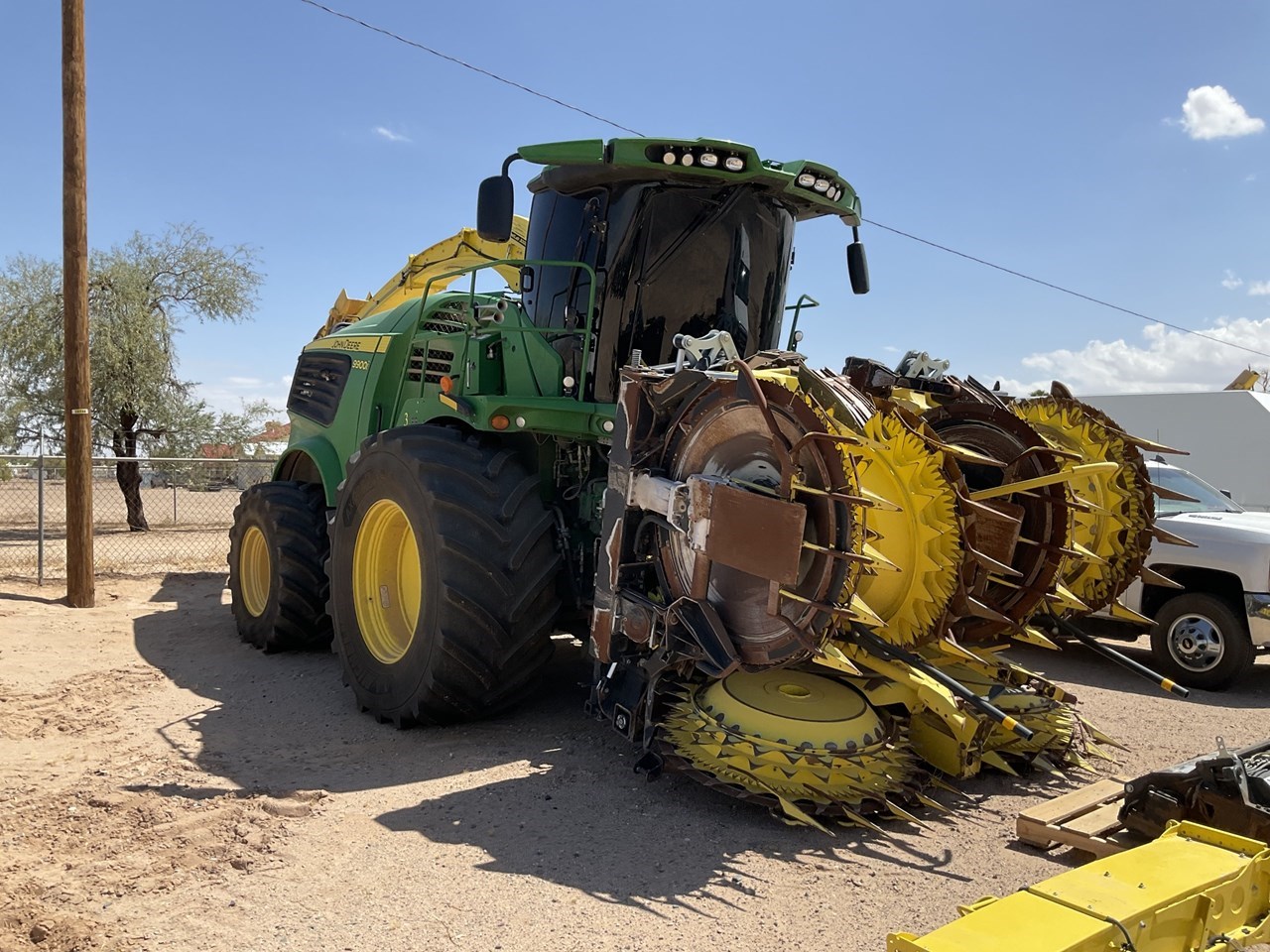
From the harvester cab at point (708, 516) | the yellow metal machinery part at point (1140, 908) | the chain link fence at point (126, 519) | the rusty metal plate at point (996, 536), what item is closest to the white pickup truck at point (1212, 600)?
the harvester cab at point (708, 516)

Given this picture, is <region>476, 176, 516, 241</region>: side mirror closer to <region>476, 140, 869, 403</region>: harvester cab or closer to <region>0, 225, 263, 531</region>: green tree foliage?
<region>476, 140, 869, 403</region>: harvester cab

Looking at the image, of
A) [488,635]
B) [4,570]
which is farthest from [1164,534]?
[4,570]

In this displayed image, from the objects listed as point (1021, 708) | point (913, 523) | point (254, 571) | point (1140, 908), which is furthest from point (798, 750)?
point (254, 571)

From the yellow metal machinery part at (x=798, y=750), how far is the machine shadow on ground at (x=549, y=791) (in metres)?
0.14

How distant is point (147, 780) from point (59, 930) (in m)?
1.43

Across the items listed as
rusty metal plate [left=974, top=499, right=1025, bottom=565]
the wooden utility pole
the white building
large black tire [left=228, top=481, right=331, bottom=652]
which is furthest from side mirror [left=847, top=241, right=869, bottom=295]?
the white building

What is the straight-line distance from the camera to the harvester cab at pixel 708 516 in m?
3.76

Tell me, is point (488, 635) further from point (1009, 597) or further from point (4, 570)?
point (4, 570)

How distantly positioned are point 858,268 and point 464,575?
125 inches

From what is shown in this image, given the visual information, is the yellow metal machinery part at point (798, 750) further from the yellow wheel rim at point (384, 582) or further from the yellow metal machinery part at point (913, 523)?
the yellow wheel rim at point (384, 582)

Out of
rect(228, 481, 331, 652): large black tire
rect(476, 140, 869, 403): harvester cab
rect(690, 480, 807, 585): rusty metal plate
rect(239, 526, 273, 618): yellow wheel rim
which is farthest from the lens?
rect(239, 526, 273, 618): yellow wheel rim

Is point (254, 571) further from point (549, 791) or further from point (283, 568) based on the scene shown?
point (549, 791)

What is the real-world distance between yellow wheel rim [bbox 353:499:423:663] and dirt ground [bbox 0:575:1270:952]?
540 mm

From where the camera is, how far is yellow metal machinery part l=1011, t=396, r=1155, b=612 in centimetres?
523
